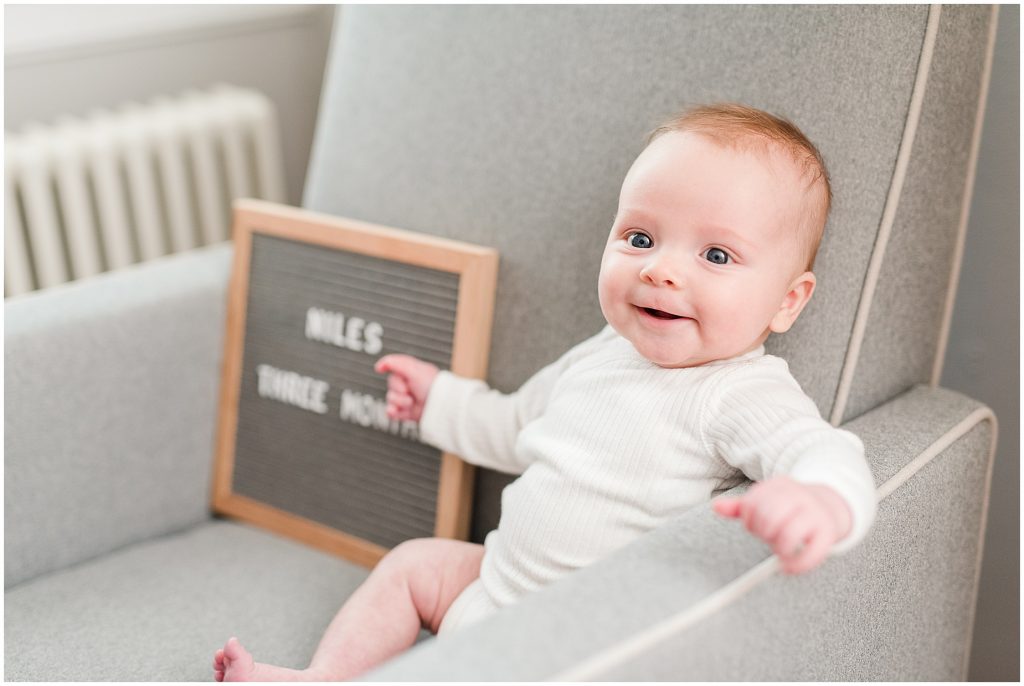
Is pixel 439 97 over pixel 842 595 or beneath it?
over

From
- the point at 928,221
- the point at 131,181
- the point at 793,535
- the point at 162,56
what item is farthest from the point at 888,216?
the point at 162,56

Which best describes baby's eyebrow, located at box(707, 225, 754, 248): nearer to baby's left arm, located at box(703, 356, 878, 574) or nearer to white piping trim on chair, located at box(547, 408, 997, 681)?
baby's left arm, located at box(703, 356, 878, 574)

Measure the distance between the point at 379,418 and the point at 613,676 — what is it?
0.69 meters

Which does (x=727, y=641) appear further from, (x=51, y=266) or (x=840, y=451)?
(x=51, y=266)

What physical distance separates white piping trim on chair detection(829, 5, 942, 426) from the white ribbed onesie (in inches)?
3.1

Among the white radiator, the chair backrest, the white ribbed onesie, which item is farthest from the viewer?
the white radiator

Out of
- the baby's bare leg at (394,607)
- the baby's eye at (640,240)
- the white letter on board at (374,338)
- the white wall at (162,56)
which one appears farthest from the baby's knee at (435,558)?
the white wall at (162,56)

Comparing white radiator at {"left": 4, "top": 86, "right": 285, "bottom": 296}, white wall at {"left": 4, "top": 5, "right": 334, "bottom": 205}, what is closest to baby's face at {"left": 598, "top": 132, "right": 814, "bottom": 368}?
white radiator at {"left": 4, "top": 86, "right": 285, "bottom": 296}

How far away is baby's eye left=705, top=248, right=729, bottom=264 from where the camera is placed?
94cm

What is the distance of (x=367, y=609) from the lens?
1082 mm

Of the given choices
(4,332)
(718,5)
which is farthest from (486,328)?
(4,332)

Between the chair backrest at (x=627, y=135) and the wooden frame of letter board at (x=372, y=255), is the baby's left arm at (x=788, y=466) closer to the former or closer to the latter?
the chair backrest at (x=627, y=135)

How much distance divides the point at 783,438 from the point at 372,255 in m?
0.62

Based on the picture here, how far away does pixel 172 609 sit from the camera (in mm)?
1171
